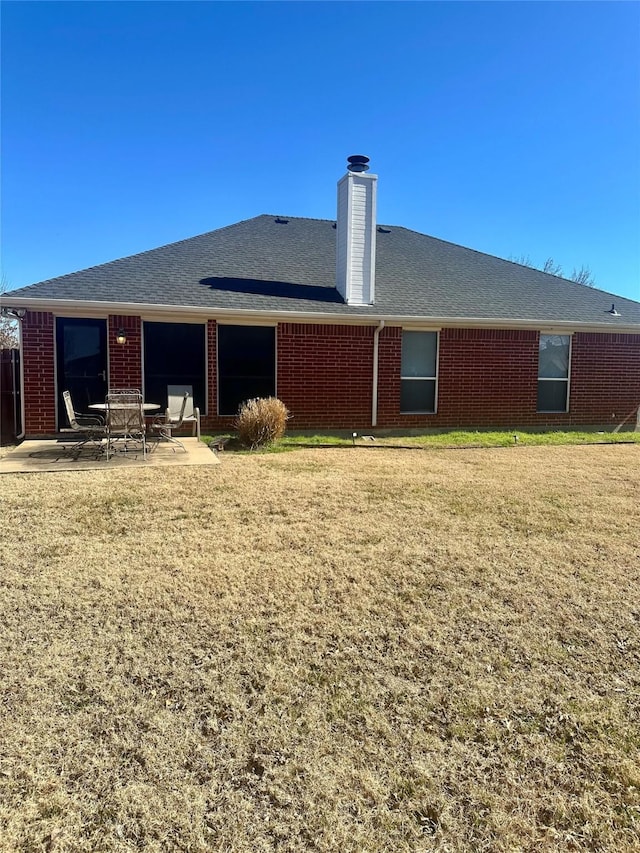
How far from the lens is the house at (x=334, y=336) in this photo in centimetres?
1027

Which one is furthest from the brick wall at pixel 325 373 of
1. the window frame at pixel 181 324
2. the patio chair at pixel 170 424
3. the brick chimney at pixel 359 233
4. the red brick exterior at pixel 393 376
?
the patio chair at pixel 170 424

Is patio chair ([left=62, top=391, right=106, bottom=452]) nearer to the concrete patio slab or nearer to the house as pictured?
the concrete patio slab

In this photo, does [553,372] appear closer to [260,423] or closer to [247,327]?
[247,327]

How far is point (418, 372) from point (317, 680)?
9993mm

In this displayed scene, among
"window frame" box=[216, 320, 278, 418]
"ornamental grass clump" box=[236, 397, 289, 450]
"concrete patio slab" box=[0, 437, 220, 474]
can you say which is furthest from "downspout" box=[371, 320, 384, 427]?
"concrete patio slab" box=[0, 437, 220, 474]

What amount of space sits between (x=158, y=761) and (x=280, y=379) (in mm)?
9352

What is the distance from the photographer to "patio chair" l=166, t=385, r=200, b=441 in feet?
33.3

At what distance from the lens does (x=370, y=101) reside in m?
13.7

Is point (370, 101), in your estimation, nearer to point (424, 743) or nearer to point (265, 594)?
point (265, 594)

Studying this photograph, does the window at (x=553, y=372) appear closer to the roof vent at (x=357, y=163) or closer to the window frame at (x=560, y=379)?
the window frame at (x=560, y=379)

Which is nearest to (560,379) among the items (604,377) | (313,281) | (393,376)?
(604,377)

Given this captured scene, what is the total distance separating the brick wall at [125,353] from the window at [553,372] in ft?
30.5

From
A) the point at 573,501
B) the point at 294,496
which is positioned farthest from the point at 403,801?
the point at 573,501

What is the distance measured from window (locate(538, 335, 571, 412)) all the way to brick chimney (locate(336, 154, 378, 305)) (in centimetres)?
455
